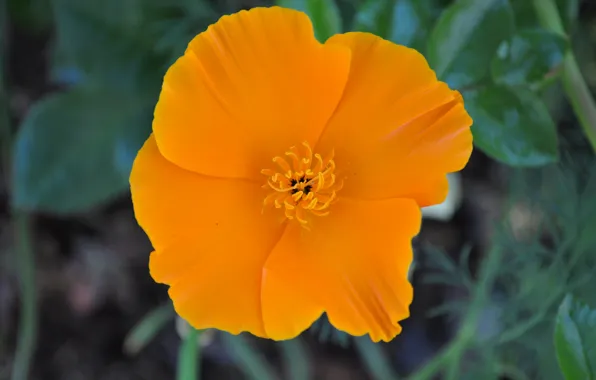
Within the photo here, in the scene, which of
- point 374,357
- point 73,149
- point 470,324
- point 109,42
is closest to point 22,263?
point 73,149

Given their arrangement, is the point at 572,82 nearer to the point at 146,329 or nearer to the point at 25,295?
the point at 146,329

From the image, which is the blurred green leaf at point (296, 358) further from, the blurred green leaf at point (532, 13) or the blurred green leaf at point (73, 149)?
the blurred green leaf at point (532, 13)

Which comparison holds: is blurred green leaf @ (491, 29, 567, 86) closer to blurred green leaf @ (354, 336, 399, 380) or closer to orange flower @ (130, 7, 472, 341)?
orange flower @ (130, 7, 472, 341)

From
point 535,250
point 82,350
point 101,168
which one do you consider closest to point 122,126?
point 101,168

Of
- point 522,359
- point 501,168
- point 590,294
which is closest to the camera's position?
point 590,294

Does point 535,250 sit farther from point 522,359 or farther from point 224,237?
point 224,237

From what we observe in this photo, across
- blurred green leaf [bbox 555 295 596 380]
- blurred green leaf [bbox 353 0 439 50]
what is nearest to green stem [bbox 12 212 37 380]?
blurred green leaf [bbox 353 0 439 50]
